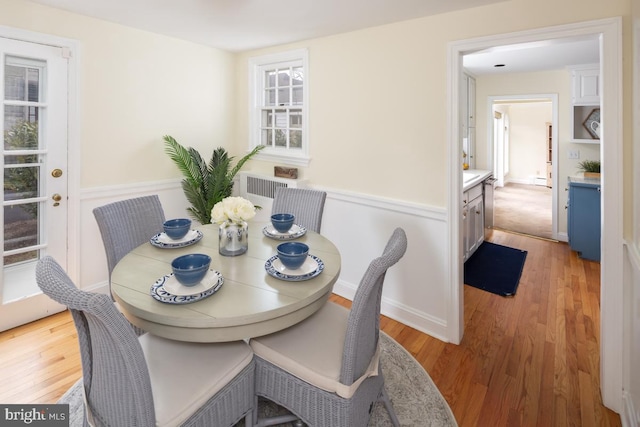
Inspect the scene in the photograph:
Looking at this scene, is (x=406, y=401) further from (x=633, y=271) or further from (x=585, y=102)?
(x=585, y=102)

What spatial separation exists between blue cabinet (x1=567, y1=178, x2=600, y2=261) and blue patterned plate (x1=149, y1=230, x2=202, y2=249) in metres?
4.49

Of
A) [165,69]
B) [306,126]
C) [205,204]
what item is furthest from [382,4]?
[205,204]

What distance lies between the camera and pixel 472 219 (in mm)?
4223

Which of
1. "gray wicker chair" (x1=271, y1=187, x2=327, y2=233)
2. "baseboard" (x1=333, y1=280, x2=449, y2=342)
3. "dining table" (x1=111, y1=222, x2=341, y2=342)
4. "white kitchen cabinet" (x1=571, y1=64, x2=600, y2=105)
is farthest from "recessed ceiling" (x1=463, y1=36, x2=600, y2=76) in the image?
"dining table" (x1=111, y1=222, x2=341, y2=342)

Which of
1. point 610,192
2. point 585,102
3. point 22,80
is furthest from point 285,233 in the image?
point 585,102

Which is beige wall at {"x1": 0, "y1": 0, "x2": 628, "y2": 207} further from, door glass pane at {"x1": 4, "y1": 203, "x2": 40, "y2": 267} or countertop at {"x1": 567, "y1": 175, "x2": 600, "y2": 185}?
countertop at {"x1": 567, "y1": 175, "x2": 600, "y2": 185}

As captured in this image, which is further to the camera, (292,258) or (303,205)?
(303,205)

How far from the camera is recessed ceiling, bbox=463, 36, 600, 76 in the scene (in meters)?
3.78

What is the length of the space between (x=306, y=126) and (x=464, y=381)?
2.50 metres

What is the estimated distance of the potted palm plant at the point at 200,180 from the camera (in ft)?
11.1

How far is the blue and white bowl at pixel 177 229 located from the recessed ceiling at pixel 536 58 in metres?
3.19

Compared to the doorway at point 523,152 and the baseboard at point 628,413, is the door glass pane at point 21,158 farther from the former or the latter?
the doorway at point 523,152

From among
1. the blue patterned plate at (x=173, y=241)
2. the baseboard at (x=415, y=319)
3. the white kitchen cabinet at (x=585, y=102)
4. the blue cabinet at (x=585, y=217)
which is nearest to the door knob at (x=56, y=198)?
the blue patterned plate at (x=173, y=241)

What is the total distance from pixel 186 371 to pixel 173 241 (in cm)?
92
